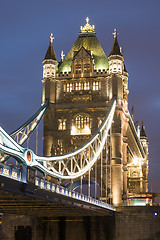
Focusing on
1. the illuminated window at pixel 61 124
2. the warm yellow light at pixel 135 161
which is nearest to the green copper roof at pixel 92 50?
the illuminated window at pixel 61 124

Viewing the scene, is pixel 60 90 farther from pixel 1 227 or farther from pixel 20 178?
pixel 20 178

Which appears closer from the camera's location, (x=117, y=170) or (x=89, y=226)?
(x=89, y=226)

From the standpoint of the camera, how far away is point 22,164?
94.2 ft

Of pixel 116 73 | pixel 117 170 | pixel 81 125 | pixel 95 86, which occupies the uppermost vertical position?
pixel 116 73

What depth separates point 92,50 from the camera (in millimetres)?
66562

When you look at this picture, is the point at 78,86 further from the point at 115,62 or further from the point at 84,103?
the point at 115,62

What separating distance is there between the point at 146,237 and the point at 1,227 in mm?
15701

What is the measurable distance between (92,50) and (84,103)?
349 inches

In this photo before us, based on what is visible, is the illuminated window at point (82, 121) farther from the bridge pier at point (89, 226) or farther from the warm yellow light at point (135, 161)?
the warm yellow light at point (135, 161)

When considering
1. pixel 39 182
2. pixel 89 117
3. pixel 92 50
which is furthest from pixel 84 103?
pixel 39 182

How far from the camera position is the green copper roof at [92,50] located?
65062 mm

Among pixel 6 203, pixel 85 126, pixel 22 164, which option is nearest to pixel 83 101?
pixel 85 126

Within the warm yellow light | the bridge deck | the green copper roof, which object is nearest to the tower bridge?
the green copper roof

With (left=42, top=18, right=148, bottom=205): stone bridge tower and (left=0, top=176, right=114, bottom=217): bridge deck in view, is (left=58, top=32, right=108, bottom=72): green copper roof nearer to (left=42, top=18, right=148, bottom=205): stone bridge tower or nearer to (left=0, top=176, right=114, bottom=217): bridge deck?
(left=42, top=18, right=148, bottom=205): stone bridge tower
